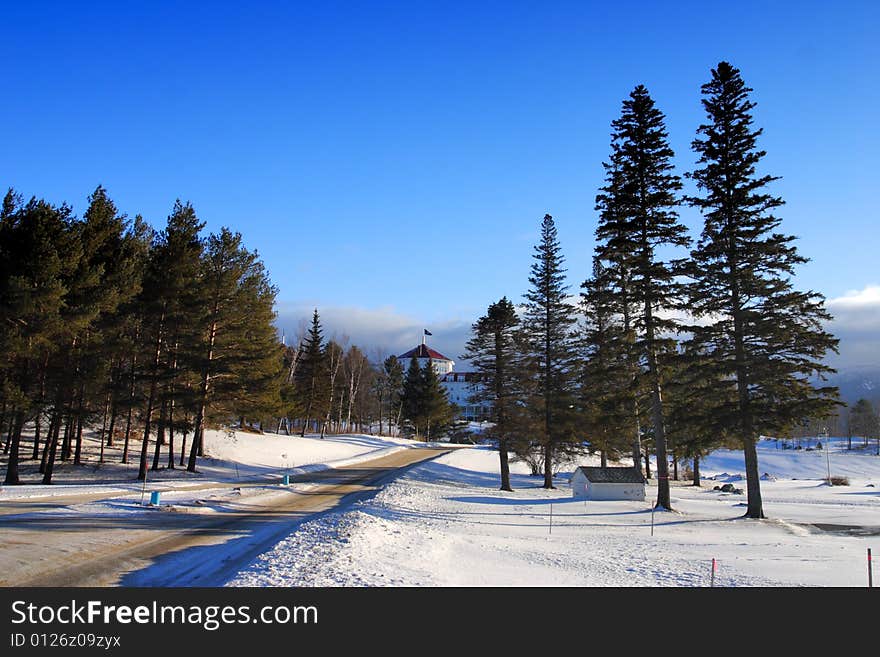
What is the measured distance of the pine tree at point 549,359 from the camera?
37.1m

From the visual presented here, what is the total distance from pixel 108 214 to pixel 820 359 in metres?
35.8

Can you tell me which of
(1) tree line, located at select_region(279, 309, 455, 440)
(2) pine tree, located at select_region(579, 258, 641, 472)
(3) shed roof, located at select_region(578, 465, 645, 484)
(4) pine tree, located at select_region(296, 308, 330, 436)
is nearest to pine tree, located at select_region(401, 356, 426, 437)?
(1) tree line, located at select_region(279, 309, 455, 440)

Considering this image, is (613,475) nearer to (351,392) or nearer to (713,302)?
(713,302)

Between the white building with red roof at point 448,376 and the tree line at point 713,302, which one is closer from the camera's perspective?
the tree line at point 713,302

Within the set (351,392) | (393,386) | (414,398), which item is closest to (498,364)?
(351,392)

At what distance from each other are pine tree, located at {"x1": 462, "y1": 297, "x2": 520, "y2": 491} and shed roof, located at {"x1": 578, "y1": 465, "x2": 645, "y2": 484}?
6.47 metres

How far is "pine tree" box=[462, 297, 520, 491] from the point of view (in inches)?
1471

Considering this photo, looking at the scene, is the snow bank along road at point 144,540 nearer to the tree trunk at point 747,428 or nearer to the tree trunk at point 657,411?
the tree trunk at point 657,411

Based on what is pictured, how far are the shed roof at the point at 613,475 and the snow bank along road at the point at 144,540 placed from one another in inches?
575

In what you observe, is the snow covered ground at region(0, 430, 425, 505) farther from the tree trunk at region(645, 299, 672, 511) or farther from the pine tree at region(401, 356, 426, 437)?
the tree trunk at region(645, 299, 672, 511)

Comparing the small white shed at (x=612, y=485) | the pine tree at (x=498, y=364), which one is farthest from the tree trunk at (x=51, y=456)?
the small white shed at (x=612, y=485)
